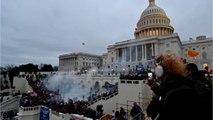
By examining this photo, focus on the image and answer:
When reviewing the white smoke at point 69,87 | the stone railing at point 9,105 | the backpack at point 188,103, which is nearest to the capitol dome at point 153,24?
the white smoke at point 69,87

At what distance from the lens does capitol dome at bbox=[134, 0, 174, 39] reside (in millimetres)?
59531

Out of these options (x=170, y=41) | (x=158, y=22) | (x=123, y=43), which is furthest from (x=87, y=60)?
(x=170, y=41)

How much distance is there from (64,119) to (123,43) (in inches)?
1804

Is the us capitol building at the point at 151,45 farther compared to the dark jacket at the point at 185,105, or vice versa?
the us capitol building at the point at 151,45

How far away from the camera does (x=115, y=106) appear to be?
59.4ft

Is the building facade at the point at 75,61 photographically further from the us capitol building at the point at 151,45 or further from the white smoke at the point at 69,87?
the white smoke at the point at 69,87

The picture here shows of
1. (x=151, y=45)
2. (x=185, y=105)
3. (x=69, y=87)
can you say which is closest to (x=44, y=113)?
(x=69, y=87)

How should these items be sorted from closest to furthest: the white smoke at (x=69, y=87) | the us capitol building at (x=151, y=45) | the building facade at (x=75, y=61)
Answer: the white smoke at (x=69, y=87), the us capitol building at (x=151, y=45), the building facade at (x=75, y=61)

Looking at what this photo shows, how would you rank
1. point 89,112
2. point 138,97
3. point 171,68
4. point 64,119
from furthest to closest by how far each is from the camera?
point 138,97 → point 89,112 → point 64,119 → point 171,68

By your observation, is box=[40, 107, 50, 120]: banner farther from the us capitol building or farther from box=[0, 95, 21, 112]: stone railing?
the us capitol building

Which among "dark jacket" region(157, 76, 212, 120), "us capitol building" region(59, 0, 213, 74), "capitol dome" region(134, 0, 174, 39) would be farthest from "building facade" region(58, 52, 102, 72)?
"dark jacket" region(157, 76, 212, 120)

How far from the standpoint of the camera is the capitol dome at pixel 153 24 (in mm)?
59531

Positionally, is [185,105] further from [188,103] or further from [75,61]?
[75,61]

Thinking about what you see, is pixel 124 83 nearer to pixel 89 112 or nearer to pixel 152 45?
pixel 89 112
